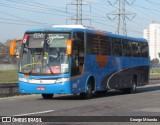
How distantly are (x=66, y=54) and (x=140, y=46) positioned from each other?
11.5 meters

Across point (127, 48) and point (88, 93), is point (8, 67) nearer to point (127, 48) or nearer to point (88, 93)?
point (127, 48)

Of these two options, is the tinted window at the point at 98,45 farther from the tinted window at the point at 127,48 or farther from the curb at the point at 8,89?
the curb at the point at 8,89

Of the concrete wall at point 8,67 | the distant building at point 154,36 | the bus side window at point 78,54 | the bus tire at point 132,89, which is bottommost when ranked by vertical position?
the bus tire at point 132,89

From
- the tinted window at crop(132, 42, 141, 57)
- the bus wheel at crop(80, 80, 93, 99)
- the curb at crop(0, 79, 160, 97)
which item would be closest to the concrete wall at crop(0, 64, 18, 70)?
the tinted window at crop(132, 42, 141, 57)

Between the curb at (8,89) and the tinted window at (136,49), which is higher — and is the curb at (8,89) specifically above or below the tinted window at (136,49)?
below

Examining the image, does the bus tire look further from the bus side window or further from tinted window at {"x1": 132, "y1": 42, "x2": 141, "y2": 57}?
the bus side window

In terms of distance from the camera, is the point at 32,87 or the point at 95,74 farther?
the point at 95,74

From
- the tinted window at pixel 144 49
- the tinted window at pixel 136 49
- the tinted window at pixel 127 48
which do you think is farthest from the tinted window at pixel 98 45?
the tinted window at pixel 144 49

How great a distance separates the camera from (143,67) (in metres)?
31.1

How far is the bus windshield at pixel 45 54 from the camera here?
2030cm

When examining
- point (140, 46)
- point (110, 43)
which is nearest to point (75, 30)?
point (110, 43)

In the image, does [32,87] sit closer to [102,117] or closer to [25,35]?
[25,35]

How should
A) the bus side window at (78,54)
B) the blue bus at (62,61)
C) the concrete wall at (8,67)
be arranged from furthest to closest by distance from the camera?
the concrete wall at (8,67) < the bus side window at (78,54) < the blue bus at (62,61)

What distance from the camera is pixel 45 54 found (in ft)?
67.2
